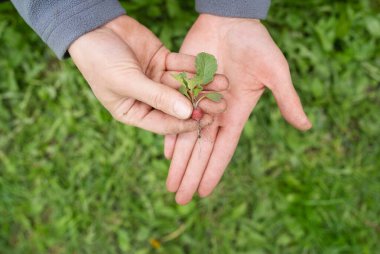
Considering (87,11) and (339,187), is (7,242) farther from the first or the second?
(339,187)

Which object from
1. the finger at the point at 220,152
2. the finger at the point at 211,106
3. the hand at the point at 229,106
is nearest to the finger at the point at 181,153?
the hand at the point at 229,106

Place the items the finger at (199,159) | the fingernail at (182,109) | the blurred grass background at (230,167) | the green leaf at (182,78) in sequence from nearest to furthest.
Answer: the fingernail at (182,109)
the green leaf at (182,78)
the finger at (199,159)
the blurred grass background at (230,167)

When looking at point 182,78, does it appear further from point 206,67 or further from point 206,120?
point 206,120

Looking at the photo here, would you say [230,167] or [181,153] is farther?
[230,167]

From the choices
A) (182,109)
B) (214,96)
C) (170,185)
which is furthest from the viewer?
(170,185)

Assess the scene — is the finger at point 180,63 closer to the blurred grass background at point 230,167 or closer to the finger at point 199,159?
the finger at point 199,159

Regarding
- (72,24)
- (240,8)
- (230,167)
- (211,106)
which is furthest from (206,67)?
(230,167)

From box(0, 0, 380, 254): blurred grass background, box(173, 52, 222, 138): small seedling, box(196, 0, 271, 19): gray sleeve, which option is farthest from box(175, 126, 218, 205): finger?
box(0, 0, 380, 254): blurred grass background
